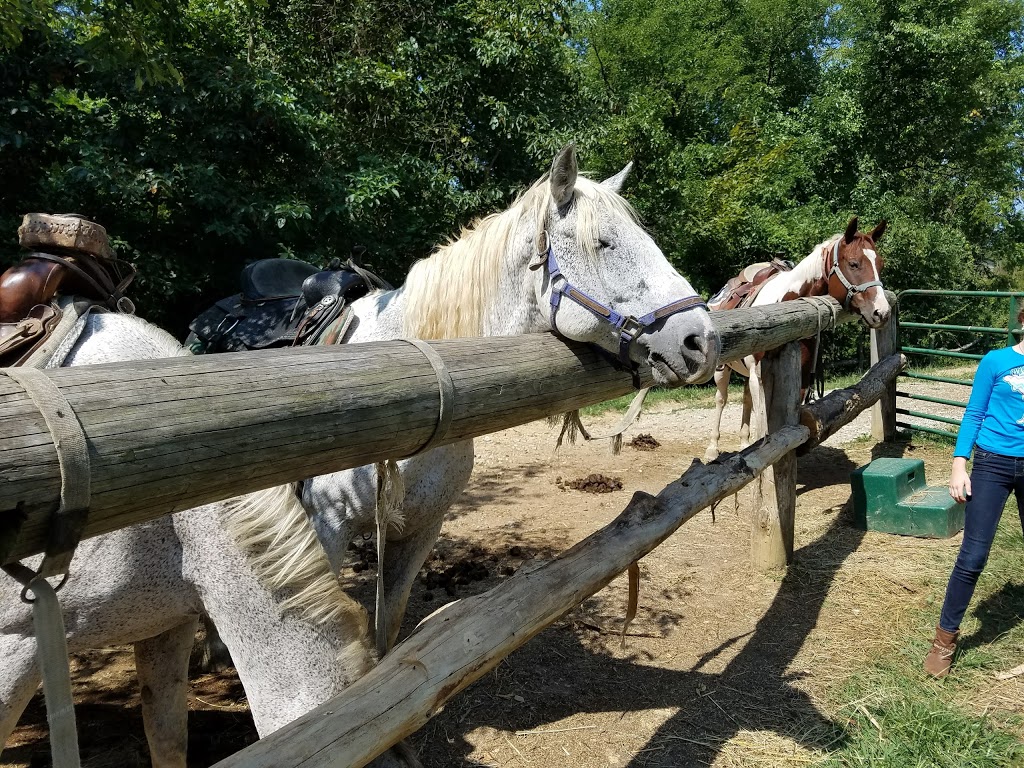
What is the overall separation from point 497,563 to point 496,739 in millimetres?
1868

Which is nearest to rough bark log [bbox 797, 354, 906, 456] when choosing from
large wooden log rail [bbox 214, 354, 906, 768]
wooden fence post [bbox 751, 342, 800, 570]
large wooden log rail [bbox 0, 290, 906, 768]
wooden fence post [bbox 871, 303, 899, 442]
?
wooden fence post [bbox 751, 342, 800, 570]

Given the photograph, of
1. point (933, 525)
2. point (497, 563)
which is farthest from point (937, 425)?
point (497, 563)

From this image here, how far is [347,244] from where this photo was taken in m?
7.43

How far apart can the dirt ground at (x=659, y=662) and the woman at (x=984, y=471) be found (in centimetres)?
37

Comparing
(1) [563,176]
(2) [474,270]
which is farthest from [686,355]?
(2) [474,270]

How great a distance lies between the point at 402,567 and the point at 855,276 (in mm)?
4889

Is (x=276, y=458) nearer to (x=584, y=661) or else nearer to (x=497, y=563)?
(x=584, y=661)

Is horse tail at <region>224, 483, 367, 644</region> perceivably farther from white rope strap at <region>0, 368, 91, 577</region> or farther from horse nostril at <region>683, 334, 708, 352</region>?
horse nostril at <region>683, 334, 708, 352</region>

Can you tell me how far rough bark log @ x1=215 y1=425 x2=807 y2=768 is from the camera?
1.23m

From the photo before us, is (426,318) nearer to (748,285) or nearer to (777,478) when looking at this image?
(777,478)

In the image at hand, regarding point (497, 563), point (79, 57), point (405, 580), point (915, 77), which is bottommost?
point (497, 563)

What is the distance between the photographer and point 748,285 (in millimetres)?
6816

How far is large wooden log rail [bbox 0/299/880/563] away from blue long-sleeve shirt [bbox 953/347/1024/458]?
272cm

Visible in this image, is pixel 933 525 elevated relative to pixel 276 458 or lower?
lower
